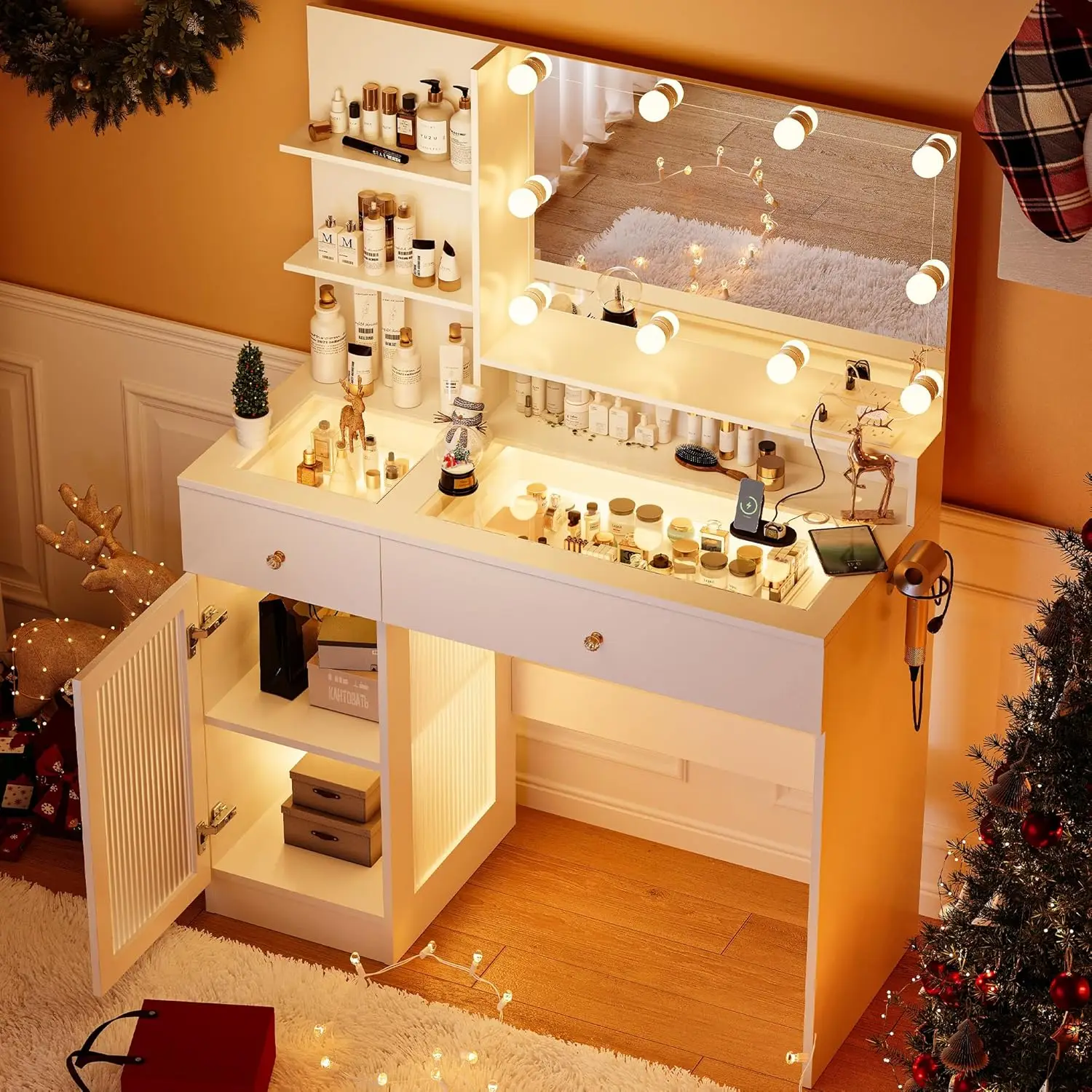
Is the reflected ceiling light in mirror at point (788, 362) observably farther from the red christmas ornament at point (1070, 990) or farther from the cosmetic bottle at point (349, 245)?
the red christmas ornament at point (1070, 990)

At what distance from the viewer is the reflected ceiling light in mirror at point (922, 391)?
2.84 m

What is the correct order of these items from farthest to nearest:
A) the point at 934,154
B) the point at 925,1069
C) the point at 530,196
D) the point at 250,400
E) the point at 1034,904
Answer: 1. the point at 250,400
2. the point at 530,196
3. the point at 934,154
4. the point at 925,1069
5. the point at 1034,904

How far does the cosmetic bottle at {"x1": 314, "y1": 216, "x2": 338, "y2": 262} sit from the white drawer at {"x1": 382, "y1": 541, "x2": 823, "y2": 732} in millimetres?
623

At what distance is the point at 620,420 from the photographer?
10.3ft

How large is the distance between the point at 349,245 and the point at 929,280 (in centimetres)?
106

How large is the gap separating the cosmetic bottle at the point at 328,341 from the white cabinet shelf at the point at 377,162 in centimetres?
25

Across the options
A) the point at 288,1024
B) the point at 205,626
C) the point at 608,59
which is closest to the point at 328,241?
the point at 608,59

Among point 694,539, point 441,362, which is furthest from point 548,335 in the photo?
point 694,539

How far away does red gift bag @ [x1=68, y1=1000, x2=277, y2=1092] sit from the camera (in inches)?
115

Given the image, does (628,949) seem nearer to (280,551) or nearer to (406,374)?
(280,551)

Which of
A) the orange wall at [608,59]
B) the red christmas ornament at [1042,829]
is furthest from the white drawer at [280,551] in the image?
the red christmas ornament at [1042,829]

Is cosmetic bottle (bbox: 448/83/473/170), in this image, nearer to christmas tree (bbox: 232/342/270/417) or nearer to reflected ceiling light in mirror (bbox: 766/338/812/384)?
christmas tree (bbox: 232/342/270/417)

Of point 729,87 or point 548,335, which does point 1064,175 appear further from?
point 548,335

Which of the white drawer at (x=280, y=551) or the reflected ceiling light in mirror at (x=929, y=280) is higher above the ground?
the reflected ceiling light in mirror at (x=929, y=280)
